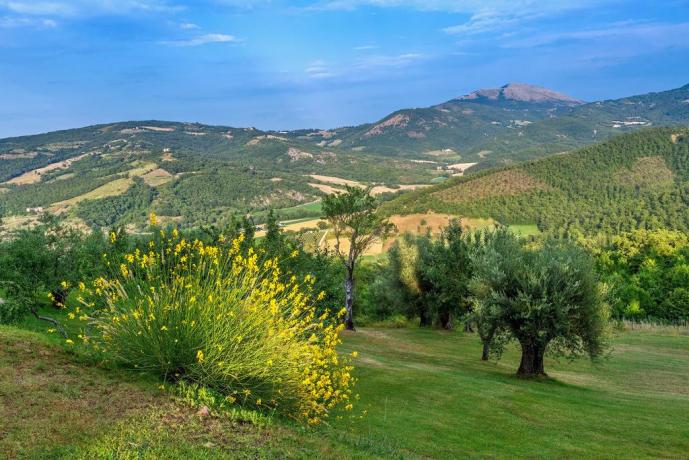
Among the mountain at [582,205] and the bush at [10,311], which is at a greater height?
the mountain at [582,205]

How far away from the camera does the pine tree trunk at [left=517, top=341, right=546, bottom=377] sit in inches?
1124

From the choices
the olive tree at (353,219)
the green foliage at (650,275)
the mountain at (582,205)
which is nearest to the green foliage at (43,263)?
the olive tree at (353,219)

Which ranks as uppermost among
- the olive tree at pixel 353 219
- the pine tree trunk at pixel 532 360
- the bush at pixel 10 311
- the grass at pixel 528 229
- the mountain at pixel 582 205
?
the mountain at pixel 582 205

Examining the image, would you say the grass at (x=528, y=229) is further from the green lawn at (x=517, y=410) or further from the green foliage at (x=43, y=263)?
the green foliage at (x=43, y=263)

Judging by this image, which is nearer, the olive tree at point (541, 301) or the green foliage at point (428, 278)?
the olive tree at point (541, 301)

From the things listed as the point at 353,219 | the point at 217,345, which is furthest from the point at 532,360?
the point at 217,345

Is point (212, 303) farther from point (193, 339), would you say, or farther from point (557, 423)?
point (557, 423)

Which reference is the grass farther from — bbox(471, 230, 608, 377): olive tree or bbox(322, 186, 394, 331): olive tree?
bbox(471, 230, 608, 377): olive tree

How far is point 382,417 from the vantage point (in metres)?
15.3

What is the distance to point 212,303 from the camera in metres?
11.0

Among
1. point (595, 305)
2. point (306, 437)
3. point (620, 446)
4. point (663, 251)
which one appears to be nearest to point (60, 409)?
point (306, 437)

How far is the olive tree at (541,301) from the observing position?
26812mm

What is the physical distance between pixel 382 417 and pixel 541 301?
47.9ft

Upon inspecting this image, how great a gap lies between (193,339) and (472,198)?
620 feet
